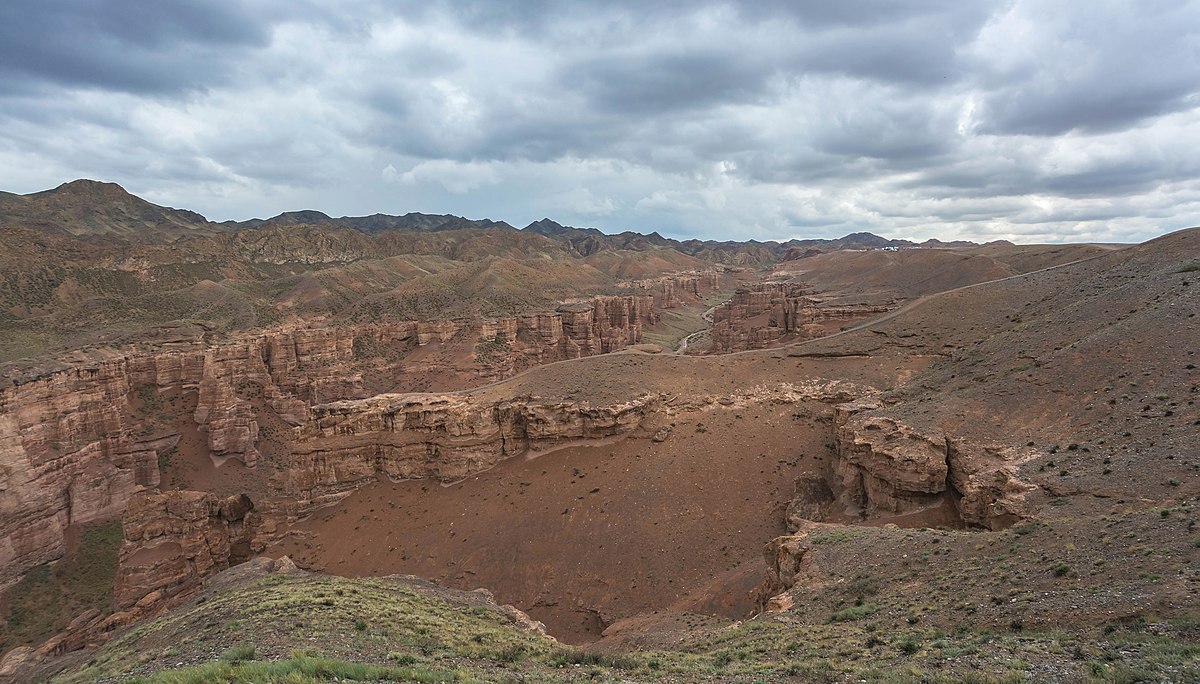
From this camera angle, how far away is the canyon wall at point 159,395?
36.5 m

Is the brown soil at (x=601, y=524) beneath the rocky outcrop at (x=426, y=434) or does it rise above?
beneath

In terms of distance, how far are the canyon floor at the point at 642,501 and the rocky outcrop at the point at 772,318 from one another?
1.81 feet

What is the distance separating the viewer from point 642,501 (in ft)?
99.2

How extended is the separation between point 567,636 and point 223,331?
62822 mm

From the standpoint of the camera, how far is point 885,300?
59.8 meters

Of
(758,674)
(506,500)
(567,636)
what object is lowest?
(567,636)

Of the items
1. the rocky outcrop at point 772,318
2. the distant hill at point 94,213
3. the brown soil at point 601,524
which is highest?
the distant hill at point 94,213

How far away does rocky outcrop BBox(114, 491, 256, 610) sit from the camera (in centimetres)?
2536

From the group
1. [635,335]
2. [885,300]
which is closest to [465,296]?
[635,335]

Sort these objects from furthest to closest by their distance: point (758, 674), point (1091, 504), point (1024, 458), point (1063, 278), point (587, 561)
Answer: point (1063, 278)
point (587, 561)
point (1024, 458)
point (1091, 504)
point (758, 674)

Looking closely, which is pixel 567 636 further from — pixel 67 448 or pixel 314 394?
pixel 314 394

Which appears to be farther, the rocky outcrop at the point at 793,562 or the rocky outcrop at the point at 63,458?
the rocky outcrop at the point at 63,458

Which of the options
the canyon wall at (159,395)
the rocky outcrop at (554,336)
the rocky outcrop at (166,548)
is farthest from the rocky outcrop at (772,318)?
the rocky outcrop at (166,548)

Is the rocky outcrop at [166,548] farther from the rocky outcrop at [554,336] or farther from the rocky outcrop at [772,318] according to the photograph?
the rocky outcrop at [772,318]
